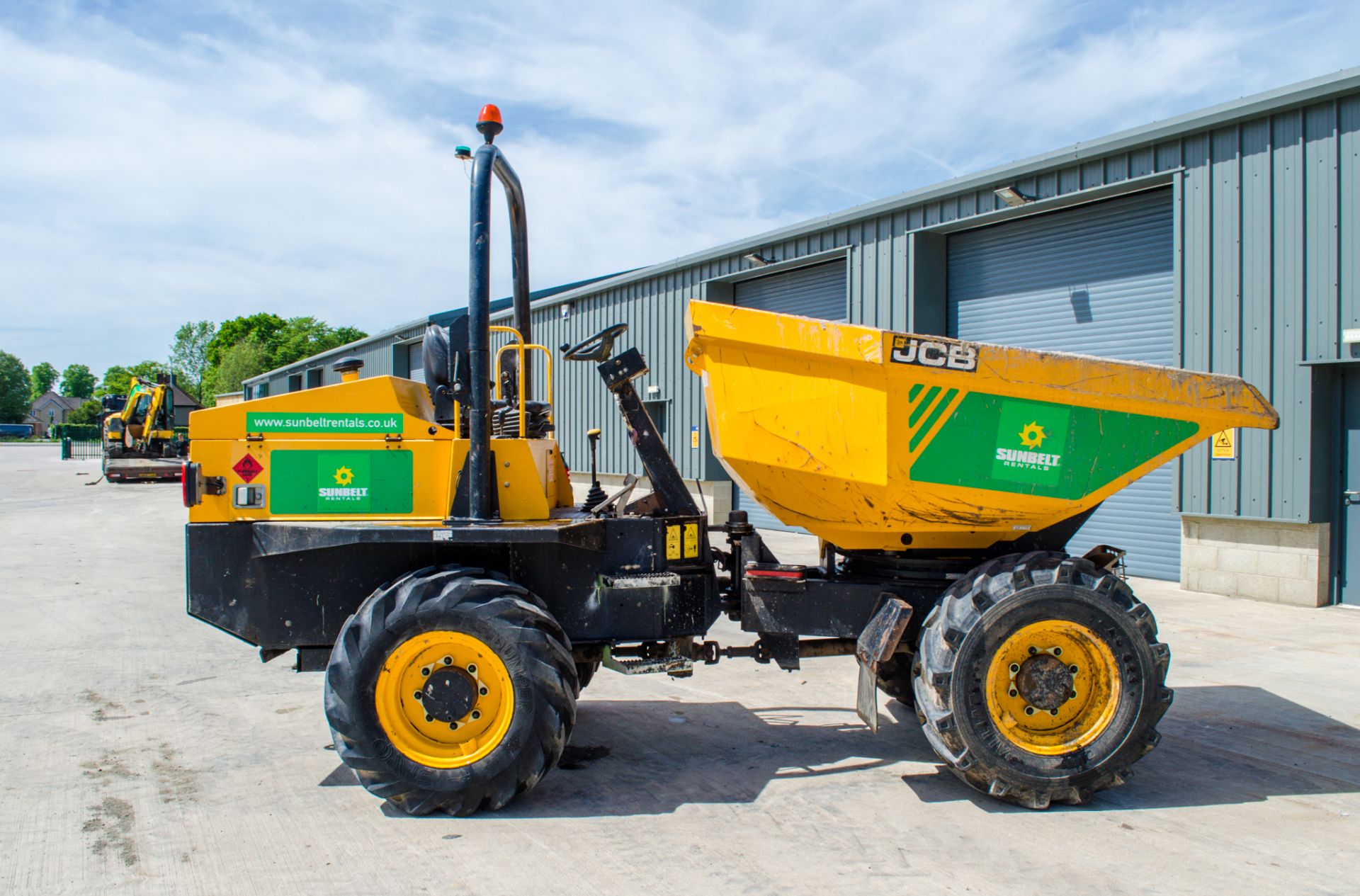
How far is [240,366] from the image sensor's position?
78.1 meters

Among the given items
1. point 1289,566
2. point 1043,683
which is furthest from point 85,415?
point 1043,683

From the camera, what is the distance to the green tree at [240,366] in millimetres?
77438

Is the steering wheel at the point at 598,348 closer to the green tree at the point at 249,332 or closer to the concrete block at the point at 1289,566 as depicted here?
the concrete block at the point at 1289,566

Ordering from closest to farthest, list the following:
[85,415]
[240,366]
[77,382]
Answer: [240,366] < [85,415] < [77,382]

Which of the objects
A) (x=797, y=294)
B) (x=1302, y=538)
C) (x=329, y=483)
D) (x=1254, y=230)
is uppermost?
(x=797, y=294)

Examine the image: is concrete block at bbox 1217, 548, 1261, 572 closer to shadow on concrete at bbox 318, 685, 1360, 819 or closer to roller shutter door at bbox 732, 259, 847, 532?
shadow on concrete at bbox 318, 685, 1360, 819

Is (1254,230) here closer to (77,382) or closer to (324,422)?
(324,422)

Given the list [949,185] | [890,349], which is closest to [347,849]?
[890,349]

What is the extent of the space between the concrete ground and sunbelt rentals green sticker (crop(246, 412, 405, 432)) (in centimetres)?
180

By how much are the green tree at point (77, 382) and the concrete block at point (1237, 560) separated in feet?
587

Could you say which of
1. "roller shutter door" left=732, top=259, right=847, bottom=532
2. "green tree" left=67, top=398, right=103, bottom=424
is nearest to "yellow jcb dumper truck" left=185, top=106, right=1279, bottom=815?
"roller shutter door" left=732, top=259, right=847, bottom=532

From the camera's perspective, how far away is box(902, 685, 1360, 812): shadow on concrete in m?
4.59

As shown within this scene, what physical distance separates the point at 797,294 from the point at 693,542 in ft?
39.4

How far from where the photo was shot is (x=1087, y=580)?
455 cm
